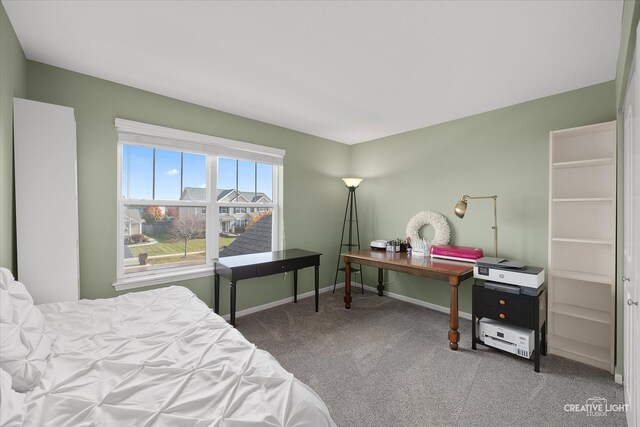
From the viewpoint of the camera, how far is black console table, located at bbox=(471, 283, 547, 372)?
2218 mm

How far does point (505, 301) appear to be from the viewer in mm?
2365

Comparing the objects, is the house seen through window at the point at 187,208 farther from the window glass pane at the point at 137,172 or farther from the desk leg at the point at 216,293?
the desk leg at the point at 216,293

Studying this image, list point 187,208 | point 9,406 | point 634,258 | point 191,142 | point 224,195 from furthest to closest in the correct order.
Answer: point 224,195
point 187,208
point 191,142
point 634,258
point 9,406

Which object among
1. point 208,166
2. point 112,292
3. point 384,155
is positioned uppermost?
point 384,155

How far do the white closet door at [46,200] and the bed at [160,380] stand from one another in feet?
1.55

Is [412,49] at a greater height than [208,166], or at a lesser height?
greater

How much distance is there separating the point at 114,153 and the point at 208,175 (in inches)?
35.4

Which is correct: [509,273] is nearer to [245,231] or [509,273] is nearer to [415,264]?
[415,264]

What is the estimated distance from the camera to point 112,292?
2.55 m

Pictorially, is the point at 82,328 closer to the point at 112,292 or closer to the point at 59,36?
the point at 112,292

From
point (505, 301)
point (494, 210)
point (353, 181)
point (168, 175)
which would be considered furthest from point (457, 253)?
point (168, 175)

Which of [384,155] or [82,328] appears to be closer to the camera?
[82,328]

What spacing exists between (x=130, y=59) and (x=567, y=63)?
3.42 metres

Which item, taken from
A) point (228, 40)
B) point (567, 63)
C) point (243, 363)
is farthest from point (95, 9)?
point (567, 63)
